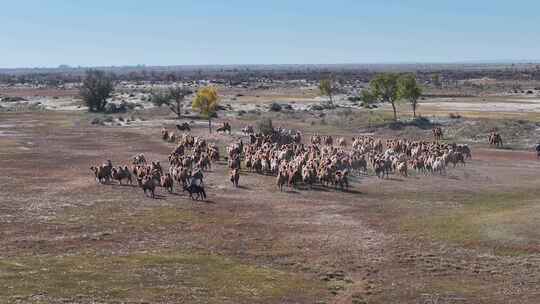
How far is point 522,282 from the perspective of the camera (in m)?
24.1

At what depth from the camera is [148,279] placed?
23.1 metres

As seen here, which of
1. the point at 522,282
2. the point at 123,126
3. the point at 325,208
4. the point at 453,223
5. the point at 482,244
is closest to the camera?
the point at 522,282

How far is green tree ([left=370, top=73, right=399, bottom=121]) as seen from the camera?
82500 millimetres

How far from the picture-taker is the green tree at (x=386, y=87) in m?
82.5

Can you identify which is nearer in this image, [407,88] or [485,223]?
[485,223]

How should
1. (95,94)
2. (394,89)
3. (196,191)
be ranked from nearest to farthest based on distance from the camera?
1. (196,191)
2. (394,89)
3. (95,94)

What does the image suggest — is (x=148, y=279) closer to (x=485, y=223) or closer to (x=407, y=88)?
(x=485, y=223)

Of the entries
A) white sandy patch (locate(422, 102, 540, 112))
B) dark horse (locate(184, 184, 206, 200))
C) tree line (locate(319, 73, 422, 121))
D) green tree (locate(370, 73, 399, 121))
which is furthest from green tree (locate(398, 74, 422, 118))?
dark horse (locate(184, 184, 206, 200))

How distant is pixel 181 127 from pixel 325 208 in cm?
4138

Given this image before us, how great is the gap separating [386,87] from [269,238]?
55930 millimetres

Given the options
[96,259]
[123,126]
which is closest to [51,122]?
[123,126]

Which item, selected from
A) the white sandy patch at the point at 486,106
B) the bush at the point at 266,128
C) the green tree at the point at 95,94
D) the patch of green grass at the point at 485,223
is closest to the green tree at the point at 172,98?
the green tree at the point at 95,94

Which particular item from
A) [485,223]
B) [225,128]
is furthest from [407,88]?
[485,223]

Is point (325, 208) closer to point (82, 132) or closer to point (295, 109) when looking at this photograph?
point (82, 132)
